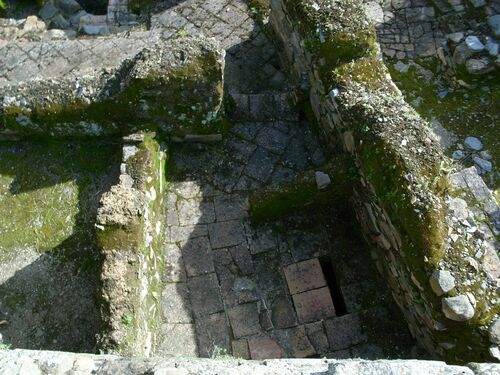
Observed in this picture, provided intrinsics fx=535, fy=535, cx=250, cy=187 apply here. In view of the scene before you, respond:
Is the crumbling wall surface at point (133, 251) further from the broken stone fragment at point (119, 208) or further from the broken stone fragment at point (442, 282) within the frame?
the broken stone fragment at point (442, 282)

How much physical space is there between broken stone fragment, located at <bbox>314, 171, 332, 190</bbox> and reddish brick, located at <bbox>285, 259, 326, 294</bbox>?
2.36 feet

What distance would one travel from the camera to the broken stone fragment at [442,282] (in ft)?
12.6

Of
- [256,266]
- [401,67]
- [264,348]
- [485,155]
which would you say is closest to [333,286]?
[256,266]

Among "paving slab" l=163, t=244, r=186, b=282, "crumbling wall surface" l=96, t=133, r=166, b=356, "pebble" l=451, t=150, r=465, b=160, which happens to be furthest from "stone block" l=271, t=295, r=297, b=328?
"pebble" l=451, t=150, r=465, b=160

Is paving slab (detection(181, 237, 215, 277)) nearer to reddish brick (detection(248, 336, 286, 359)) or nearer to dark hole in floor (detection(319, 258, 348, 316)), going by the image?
reddish brick (detection(248, 336, 286, 359))

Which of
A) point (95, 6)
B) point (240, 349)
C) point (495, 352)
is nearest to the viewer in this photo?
A: point (495, 352)

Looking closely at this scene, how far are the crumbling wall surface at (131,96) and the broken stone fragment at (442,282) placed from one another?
251cm

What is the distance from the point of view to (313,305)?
482 centimetres

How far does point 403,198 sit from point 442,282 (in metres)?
0.67

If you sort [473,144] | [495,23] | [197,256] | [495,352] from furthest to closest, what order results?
[495,23] → [473,144] → [197,256] → [495,352]

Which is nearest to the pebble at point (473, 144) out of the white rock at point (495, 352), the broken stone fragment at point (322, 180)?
the broken stone fragment at point (322, 180)

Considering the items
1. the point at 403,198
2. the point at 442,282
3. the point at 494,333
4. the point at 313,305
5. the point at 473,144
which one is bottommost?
the point at 313,305

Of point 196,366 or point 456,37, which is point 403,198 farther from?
point 456,37

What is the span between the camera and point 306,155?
5.54m
